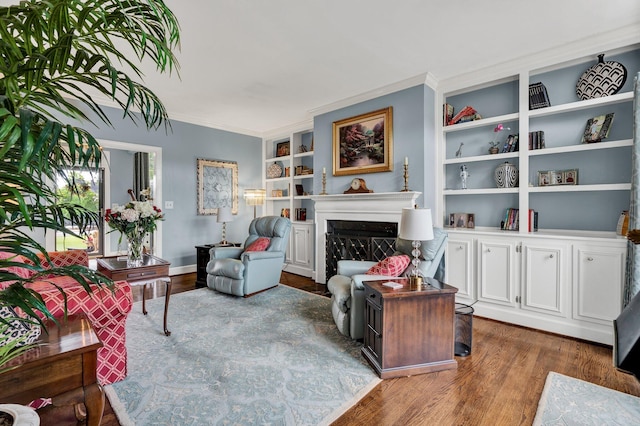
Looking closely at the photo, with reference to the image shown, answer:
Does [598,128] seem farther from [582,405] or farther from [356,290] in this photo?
[356,290]

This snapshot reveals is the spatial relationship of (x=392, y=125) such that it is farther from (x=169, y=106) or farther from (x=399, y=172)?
(x=169, y=106)

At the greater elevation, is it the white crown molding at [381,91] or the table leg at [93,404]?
the white crown molding at [381,91]

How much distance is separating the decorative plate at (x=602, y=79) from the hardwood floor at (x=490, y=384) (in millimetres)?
2293

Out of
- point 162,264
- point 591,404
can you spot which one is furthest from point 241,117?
point 591,404

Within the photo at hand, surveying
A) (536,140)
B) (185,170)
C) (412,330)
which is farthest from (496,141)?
(185,170)

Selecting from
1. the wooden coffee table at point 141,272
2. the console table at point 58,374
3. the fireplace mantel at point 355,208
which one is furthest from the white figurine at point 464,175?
the console table at point 58,374

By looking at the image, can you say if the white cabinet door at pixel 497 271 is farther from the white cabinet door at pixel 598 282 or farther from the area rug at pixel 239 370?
the area rug at pixel 239 370

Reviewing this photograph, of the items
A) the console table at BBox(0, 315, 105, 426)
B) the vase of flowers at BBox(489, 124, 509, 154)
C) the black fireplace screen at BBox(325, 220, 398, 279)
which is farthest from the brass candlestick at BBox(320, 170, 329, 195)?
the console table at BBox(0, 315, 105, 426)

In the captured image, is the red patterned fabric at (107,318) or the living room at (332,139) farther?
the living room at (332,139)

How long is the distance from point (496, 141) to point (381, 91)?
1505 millimetres

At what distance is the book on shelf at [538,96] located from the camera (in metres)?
3.13

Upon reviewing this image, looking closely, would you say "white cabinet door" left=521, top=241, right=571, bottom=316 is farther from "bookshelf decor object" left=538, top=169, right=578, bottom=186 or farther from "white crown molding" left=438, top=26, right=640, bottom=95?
"white crown molding" left=438, top=26, right=640, bottom=95

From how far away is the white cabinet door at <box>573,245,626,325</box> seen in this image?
2.62m

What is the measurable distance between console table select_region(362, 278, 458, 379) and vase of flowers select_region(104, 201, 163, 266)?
223 centimetres
